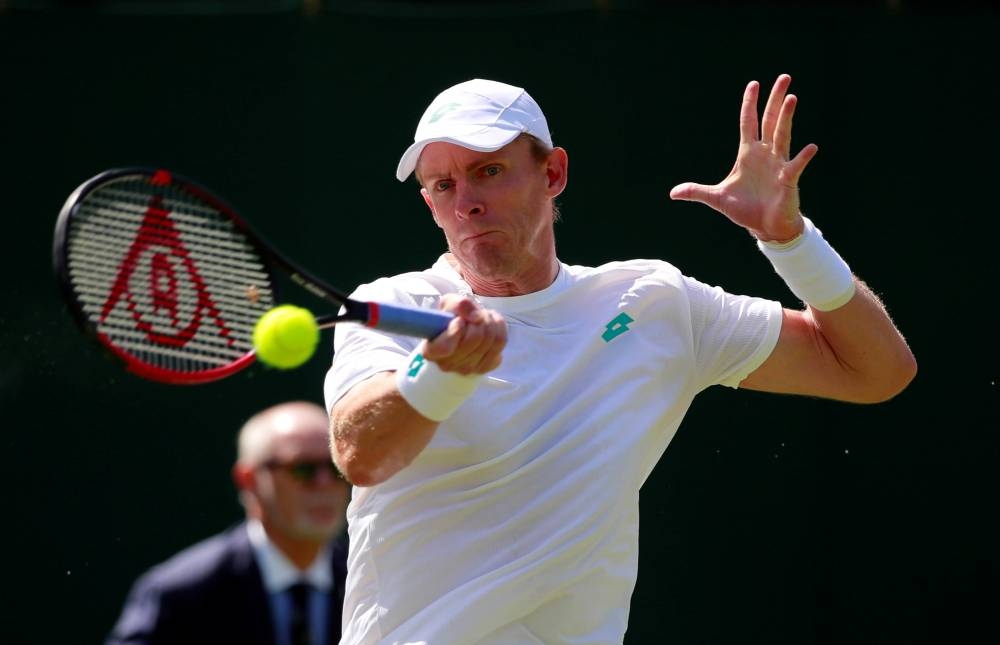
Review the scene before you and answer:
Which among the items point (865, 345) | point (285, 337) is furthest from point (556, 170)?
point (285, 337)

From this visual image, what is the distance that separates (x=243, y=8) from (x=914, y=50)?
6.77 feet

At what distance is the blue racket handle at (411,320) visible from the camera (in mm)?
2846

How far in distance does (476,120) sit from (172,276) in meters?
0.73

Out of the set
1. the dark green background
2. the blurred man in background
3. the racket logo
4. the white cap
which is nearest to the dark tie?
the blurred man in background

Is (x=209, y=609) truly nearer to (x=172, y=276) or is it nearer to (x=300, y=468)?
(x=300, y=468)

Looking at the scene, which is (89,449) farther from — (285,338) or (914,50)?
(914,50)

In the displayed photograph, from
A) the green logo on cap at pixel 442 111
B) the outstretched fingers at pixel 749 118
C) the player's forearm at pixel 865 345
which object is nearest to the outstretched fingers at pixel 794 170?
the outstretched fingers at pixel 749 118

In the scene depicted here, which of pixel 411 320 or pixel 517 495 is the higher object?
pixel 411 320

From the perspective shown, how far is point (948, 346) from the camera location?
16.3 ft

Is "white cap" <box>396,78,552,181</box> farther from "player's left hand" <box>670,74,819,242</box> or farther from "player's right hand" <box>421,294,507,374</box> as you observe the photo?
"player's right hand" <box>421,294,507,374</box>

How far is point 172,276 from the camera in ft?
10.5

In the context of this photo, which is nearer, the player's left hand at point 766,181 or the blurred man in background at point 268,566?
the blurred man in background at point 268,566

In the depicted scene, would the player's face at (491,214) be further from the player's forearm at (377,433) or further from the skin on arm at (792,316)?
the player's forearm at (377,433)

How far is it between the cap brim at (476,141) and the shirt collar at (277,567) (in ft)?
3.15
